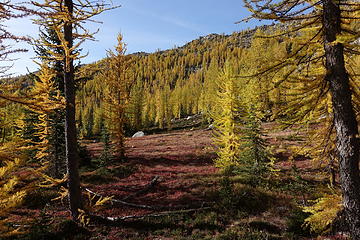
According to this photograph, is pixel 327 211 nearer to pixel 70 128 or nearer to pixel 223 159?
pixel 70 128

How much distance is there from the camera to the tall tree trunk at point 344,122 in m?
3.97

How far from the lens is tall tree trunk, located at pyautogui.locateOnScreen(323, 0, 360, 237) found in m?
3.97

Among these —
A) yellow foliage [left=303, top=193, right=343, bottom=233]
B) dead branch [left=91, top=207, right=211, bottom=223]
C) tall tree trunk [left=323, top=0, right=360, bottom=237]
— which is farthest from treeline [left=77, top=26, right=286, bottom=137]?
dead branch [left=91, top=207, right=211, bottom=223]

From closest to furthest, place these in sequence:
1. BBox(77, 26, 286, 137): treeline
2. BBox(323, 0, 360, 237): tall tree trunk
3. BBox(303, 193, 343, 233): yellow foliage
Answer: BBox(323, 0, 360, 237): tall tree trunk
BBox(303, 193, 343, 233): yellow foliage
BBox(77, 26, 286, 137): treeline

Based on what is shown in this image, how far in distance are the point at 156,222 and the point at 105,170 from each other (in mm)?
10102

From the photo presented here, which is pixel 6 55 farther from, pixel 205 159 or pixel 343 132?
pixel 205 159

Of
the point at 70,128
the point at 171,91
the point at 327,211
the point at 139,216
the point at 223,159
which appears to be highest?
the point at 171,91

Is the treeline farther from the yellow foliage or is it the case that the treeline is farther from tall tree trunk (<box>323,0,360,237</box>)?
the yellow foliage

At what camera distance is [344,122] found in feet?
13.2

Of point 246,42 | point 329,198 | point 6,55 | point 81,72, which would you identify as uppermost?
point 246,42

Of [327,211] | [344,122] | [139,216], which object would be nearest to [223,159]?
[139,216]

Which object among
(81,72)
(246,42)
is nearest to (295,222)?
(81,72)

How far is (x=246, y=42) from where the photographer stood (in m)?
200

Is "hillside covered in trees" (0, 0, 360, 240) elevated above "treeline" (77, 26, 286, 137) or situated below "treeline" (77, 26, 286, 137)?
below
